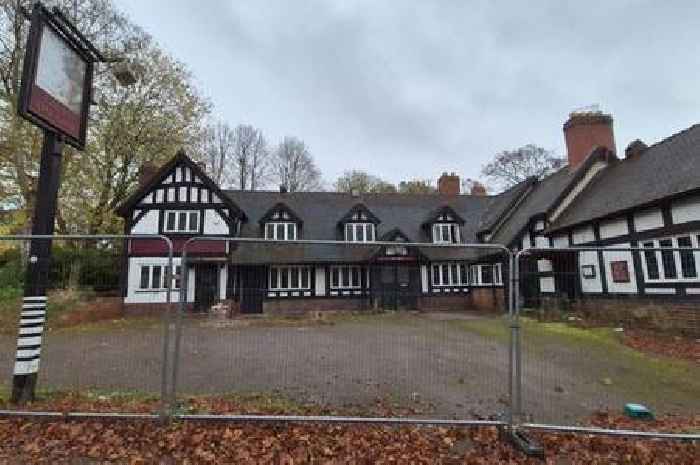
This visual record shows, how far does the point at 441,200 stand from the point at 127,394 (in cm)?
2727

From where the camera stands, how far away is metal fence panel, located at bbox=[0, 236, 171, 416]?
5402mm

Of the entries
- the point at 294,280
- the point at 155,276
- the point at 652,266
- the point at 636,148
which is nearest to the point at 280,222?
the point at 294,280

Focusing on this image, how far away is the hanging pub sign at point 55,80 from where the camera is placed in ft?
16.5

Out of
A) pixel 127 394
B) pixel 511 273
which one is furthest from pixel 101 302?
pixel 511 273

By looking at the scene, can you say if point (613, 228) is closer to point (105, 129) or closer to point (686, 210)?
point (686, 210)

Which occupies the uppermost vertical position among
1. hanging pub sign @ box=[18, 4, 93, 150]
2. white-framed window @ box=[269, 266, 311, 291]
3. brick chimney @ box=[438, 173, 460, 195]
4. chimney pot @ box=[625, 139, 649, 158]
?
brick chimney @ box=[438, 173, 460, 195]

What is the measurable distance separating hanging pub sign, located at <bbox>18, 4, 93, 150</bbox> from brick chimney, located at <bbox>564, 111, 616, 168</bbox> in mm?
23443

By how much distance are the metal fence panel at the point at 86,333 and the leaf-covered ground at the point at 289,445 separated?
0.84 meters

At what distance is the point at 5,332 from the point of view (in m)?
8.00

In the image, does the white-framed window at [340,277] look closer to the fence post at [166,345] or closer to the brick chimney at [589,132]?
the brick chimney at [589,132]

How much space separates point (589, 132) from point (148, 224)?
25644mm

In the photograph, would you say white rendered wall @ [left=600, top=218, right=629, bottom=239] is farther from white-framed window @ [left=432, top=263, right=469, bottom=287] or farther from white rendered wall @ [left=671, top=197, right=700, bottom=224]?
white-framed window @ [left=432, top=263, right=469, bottom=287]

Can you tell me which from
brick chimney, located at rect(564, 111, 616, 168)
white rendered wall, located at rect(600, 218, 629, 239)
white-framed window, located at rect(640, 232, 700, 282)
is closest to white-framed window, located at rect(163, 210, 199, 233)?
white rendered wall, located at rect(600, 218, 629, 239)

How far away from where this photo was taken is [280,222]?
73.6ft
